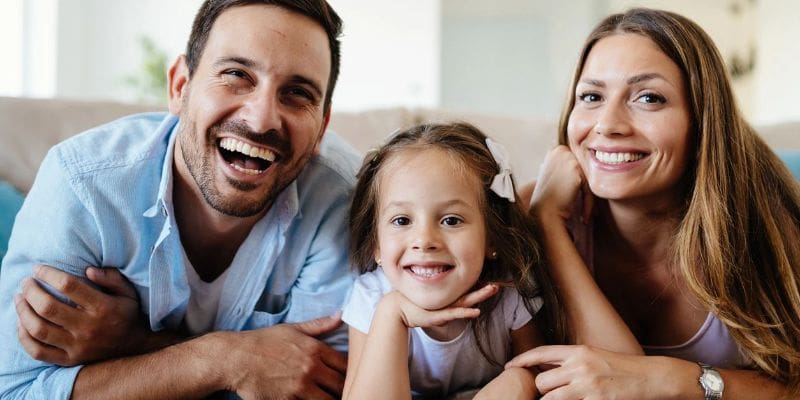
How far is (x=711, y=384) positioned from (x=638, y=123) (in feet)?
1.80

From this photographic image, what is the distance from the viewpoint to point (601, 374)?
145 centimetres

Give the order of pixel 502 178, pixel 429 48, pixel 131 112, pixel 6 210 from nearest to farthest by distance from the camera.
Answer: pixel 502 178, pixel 6 210, pixel 131 112, pixel 429 48

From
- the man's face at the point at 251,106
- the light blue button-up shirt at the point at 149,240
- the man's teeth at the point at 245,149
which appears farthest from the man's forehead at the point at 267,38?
the light blue button-up shirt at the point at 149,240

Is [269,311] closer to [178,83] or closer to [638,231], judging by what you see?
[178,83]

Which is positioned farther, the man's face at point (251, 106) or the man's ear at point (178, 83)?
the man's ear at point (178, 83)

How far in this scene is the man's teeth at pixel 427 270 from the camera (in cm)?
146

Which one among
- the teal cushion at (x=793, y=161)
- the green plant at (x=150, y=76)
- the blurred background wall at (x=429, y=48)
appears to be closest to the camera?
the teal cushion at (x=793, y=161)

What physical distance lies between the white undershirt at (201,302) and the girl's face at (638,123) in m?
0.87

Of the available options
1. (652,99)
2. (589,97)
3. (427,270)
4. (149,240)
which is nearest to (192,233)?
(149,240)

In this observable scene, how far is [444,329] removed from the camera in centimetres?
Result: 161

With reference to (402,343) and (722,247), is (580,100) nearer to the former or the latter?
→ (722,247)

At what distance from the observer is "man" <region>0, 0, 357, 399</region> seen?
153cm

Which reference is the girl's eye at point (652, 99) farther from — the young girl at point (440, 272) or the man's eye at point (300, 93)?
the man's eye at point (300, 93)

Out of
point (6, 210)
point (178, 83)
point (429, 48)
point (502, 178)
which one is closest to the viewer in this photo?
point (502, 178)
